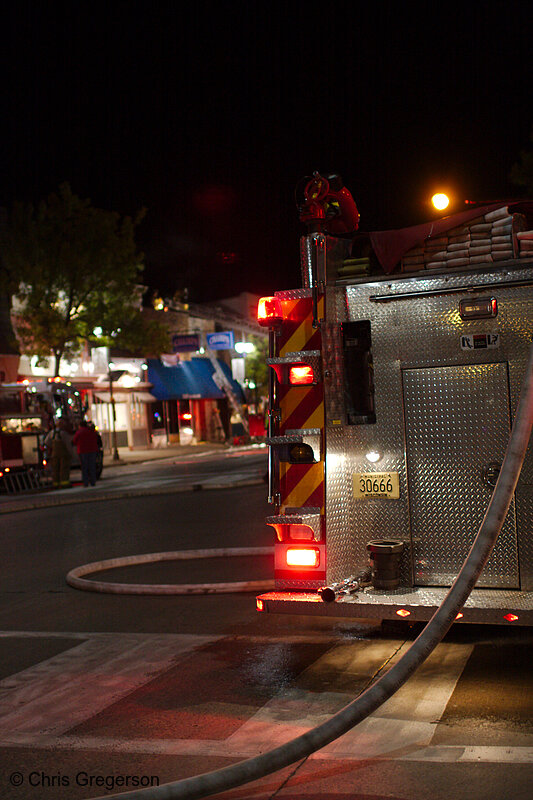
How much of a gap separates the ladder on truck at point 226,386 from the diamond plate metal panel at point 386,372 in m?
42.5

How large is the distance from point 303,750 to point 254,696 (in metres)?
1.61

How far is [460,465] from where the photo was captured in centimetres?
543

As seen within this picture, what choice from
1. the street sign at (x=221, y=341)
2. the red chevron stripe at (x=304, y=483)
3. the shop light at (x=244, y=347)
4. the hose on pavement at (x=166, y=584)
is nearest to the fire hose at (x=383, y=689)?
the red chevron stripe at (x=304, y=483)

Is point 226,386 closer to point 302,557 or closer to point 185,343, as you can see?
point 185,343

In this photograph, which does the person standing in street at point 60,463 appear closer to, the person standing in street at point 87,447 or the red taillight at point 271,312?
the person standing in street at point 87,447

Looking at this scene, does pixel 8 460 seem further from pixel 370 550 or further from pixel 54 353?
pixel 370 550

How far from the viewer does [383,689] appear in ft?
12.5

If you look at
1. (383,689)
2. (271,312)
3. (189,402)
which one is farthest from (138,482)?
(189,402)

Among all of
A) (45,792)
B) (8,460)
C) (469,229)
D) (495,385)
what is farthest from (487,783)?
(8,460)

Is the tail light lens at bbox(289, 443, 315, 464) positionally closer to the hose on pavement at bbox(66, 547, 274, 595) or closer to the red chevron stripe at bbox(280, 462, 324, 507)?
the red chevron stripe at bbox(280, 462, 324, 507)

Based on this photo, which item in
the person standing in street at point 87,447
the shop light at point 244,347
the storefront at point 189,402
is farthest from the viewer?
the shop light at point 244,347

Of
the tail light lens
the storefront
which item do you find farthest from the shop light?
the tail light lens

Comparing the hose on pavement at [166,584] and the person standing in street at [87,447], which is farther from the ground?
the person standing in street at [87,447]

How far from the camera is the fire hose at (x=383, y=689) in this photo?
3.45 metres
